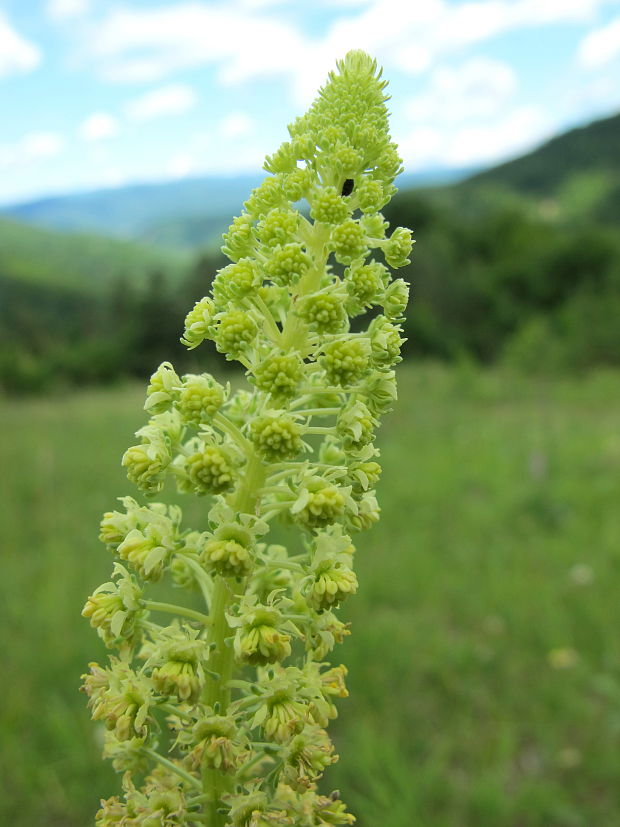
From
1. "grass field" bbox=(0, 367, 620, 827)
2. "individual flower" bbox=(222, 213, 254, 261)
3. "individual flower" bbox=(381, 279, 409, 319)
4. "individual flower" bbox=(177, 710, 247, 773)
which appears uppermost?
"individual flower" bbox=(222, 213, 254, 261)

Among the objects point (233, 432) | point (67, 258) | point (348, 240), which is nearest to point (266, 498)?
point (233, 432)

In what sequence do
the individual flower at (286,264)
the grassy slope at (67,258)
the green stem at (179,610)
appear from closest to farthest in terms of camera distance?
the green stem at (179,610) < the individual flower at (286,264) < the grassy slope at (67,258)

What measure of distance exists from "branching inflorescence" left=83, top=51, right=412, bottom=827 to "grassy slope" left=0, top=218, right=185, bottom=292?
140 m

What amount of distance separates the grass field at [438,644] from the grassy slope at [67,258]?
134 m

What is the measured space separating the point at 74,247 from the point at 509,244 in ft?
445

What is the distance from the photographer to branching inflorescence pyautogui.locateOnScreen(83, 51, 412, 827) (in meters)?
1.80

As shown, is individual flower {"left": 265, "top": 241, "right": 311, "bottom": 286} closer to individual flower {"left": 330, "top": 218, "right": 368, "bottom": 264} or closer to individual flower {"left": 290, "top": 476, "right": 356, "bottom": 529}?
individual flower {"left": 330, "top": 218, "right": 368, "bottom": 264}

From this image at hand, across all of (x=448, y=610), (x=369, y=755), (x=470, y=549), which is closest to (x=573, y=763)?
(x=369, y=755)

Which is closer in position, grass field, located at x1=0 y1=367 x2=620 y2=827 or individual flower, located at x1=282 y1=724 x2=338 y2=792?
individual flower, located at x1=282 y1=724 x2=338 y2=792

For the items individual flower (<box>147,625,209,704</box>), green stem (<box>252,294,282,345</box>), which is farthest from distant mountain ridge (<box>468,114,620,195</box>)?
individual flower (<box>147,625,209,704</box>)

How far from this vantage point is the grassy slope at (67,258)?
14250cm

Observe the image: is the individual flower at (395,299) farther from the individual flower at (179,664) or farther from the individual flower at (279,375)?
the individual flower at (179,664)

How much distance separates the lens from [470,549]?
8.04m

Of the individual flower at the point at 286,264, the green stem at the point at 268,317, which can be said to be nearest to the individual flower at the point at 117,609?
the green stem at the point at 268,317
